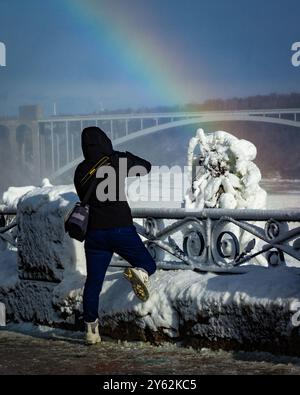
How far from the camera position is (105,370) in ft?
18.2

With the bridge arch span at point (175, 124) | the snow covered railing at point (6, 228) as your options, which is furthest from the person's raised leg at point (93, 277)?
the bridge arch span at point (175, 124)

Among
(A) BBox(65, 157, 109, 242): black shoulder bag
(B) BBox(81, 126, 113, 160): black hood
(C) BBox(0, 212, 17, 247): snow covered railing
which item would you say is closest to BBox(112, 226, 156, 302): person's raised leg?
(A) BBox(65, 157, 109, 242): black shoulder bag

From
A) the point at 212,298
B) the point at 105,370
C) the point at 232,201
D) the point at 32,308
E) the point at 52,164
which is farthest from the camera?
the point at 52,164

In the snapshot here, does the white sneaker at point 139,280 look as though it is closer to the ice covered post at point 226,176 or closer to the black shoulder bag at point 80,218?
the black shoulder bag at point 80,218

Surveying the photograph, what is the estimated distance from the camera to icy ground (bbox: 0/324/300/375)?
5.50 m

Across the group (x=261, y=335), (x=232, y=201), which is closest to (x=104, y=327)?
(x=261, y=335)

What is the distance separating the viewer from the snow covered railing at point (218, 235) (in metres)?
6.12

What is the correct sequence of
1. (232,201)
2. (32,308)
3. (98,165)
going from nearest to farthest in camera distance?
(98,165), (32,308), (232,201)

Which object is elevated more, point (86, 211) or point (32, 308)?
point (86, 211)

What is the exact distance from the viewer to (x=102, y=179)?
254 inches

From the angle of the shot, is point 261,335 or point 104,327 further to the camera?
point 104,327

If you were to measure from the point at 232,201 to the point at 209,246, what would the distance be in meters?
3.90

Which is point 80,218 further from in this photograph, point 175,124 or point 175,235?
point 175,124
